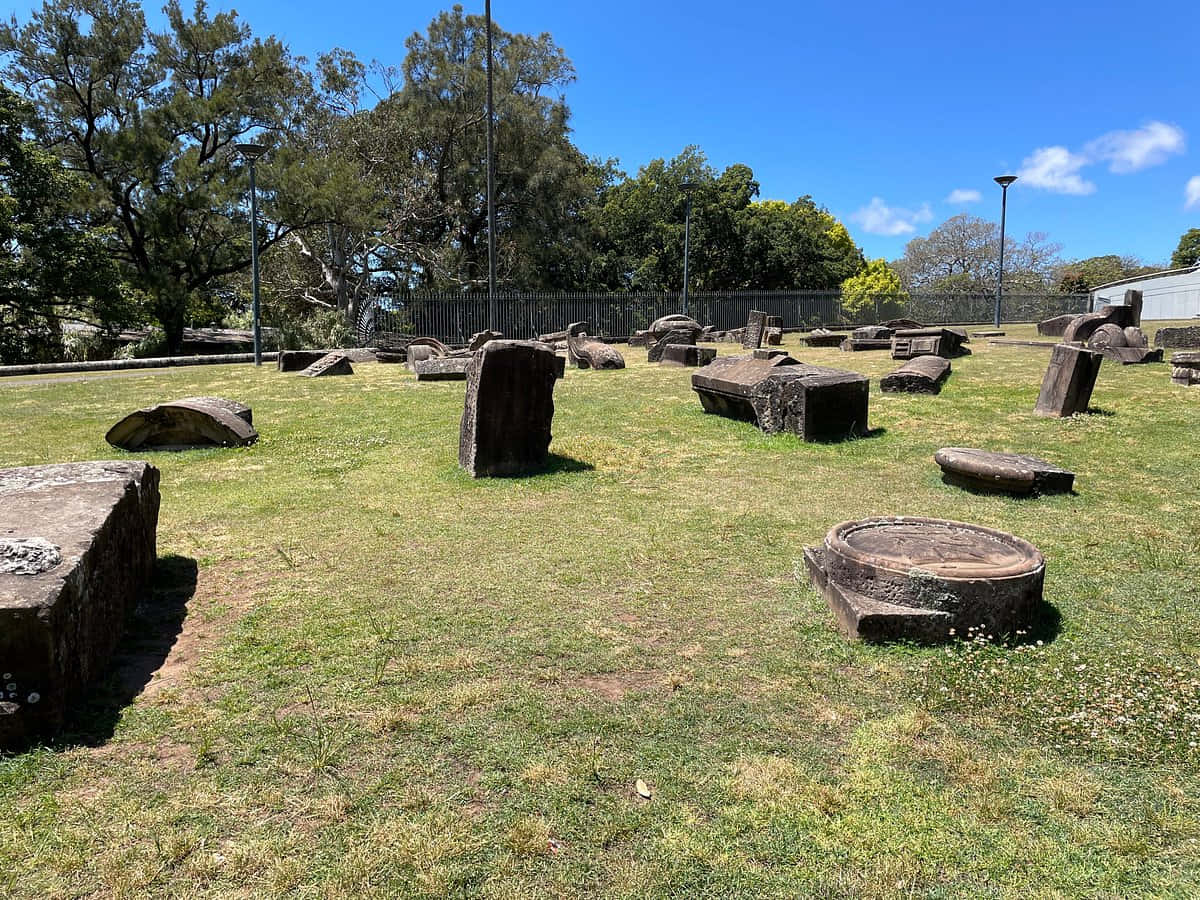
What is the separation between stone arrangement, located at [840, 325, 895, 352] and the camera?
20047 millimetres

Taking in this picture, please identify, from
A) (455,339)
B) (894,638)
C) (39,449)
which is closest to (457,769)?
(894,638)

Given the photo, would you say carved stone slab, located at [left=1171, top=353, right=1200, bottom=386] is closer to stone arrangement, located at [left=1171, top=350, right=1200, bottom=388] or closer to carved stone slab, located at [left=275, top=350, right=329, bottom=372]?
stone arrangement, located at [left=1171, top=350, right=1200, bottom=388]

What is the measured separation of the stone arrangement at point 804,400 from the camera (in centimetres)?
875

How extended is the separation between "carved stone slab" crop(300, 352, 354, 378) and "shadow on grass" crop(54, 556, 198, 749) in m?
11.3

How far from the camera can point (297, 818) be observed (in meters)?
2.52

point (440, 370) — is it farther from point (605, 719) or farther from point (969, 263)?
point (969, 263)

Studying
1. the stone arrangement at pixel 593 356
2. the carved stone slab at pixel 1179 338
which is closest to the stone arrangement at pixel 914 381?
the stone arrangement at pixel 593 356

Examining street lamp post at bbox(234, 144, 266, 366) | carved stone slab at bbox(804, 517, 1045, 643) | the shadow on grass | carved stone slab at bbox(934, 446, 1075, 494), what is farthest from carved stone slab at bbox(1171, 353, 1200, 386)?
street lamp post at bbox(234, 144, 266, 366)

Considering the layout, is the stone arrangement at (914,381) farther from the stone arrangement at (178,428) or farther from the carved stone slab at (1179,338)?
the carved stone slab at (1179,338)

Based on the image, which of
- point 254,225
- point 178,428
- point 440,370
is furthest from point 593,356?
point 178,428

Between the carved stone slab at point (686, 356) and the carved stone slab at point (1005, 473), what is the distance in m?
10.9

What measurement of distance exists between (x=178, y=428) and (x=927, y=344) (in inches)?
564

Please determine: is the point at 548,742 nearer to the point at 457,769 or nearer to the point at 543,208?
the point at 457,769

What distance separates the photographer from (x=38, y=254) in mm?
19734
